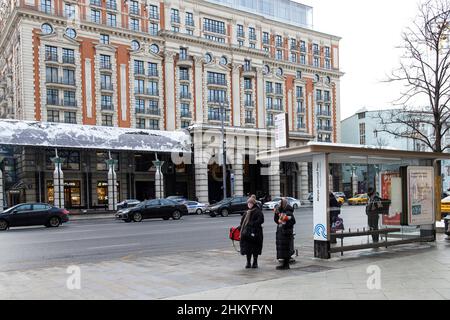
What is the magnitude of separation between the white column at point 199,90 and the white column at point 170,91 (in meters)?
3.52

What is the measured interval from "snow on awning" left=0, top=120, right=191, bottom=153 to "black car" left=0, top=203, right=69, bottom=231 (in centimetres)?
1590

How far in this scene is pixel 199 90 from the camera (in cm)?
6131

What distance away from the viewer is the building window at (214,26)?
62.8 m

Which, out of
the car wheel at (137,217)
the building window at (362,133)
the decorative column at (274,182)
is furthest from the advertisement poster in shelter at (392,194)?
the building window at (362,133)

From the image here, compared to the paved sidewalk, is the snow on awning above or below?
above

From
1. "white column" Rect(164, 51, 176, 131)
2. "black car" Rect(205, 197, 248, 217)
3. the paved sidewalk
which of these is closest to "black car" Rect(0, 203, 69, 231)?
"black car" Rect(205, 197, 248, 217)

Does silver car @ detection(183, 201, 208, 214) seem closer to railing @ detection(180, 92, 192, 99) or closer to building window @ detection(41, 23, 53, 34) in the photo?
railing @ detection(180, 92, 192, 99)

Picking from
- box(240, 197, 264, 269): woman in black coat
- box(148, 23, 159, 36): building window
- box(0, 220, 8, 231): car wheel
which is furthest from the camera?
box(148, 23, 159, 36): building window

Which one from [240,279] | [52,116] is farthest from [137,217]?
[52,116]

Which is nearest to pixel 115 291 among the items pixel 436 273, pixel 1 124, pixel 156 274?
pixel 156 274

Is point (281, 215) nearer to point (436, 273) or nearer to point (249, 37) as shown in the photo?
point (436, 273)

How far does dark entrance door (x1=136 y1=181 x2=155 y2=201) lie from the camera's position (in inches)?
2109

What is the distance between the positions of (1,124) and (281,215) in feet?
117
